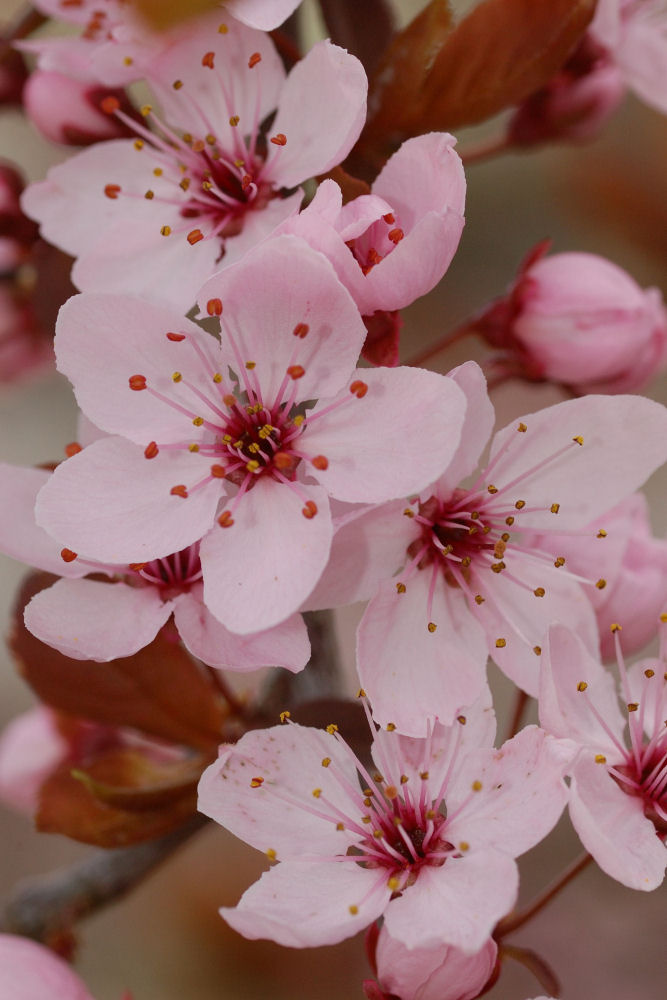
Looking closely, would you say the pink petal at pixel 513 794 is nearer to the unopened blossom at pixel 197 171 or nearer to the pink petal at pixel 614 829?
A: the pink petal at pixel 614 829

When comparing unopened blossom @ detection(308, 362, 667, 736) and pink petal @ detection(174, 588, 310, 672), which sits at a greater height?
unopened blossom @ detection(308, 362, 667, 736)

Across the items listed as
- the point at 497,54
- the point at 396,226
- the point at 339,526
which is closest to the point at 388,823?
the point at 339,526

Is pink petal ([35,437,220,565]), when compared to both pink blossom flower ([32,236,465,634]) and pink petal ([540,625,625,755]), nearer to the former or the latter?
pink blossom flower ([32,236,465,634])

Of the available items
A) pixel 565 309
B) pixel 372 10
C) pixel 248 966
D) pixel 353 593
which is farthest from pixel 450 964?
pixel 248 966

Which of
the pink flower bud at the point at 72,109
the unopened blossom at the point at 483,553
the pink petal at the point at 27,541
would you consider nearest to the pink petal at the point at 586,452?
the unopened blossom at the point at 483,553

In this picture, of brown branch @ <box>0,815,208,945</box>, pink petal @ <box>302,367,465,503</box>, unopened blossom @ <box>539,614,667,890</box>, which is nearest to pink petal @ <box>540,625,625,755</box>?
unopened blossom @ <box>539,614,667,890</box>

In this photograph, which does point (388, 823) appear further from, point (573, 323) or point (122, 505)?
point (573, 323)
